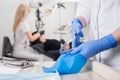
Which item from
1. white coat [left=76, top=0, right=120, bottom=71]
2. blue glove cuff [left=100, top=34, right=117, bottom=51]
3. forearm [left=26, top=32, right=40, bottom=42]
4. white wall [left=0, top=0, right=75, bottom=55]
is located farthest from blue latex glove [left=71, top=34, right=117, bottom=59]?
white wall [left=0, top=0, right=75, bottom=55]

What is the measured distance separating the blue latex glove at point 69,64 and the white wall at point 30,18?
311 centimetres

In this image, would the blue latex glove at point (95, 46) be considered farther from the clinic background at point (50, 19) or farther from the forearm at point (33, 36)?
the clinic background at point (50, 19)

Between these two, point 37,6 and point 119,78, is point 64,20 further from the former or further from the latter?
point 119,78

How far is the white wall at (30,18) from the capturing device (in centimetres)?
371

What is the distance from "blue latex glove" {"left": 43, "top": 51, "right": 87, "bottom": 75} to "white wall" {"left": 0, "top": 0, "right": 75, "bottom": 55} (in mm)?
3114

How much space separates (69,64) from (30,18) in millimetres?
3286

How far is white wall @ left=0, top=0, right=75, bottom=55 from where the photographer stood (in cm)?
371

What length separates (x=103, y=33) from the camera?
976mm

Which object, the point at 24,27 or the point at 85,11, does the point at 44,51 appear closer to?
the point at 24,27

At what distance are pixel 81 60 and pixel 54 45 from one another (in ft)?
8.31

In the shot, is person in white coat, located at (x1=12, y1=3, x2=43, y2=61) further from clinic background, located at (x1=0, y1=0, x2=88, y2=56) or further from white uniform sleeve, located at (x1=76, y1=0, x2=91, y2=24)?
white uniform sleeve, located at (x1=76, y1=0, x2=91, y2=24)

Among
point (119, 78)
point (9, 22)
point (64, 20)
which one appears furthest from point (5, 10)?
point (119, 78)

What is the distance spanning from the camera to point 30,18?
395 centimetres

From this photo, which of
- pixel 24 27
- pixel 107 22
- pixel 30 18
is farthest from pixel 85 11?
pixel 30 18
